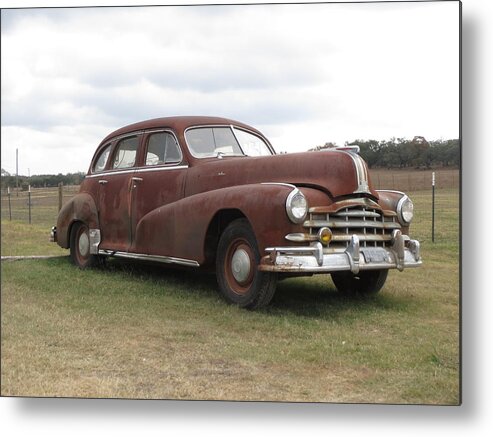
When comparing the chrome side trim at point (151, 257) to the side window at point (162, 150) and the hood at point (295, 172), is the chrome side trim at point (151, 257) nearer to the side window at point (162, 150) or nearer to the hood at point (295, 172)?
the hood at point (295, 172)

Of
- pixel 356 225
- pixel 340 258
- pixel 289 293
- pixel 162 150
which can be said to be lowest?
pixel 289 293

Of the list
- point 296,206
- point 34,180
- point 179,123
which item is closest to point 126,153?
point 179,123

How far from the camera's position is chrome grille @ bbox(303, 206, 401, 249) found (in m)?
3.70

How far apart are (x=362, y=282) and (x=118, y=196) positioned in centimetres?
215

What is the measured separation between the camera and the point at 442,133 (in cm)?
340

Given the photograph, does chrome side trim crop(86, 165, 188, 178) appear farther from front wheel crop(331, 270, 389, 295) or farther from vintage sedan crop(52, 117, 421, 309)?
front wheel crop(331, 270, 389, 295)

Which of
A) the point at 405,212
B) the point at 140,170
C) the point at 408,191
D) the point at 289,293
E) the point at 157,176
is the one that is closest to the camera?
the point at 408,191

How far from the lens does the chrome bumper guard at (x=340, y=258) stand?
3.54 meters

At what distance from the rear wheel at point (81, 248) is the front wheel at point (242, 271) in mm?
1633

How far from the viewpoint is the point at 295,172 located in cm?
402

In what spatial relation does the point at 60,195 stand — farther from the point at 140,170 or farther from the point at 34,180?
the point at 34,180

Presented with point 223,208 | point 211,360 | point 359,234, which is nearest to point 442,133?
point 359,234

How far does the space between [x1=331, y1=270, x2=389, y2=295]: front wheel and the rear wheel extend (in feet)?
7.12

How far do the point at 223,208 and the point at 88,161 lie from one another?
3.95ft
